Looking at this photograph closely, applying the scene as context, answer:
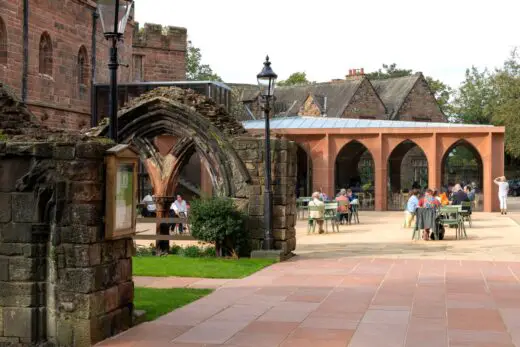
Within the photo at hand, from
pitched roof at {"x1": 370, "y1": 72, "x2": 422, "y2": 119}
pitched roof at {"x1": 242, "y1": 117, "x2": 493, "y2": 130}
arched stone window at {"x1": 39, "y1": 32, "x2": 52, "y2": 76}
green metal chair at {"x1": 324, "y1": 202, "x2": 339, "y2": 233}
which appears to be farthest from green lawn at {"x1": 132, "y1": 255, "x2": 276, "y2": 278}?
pitched roof at {"x1": 370, "y1": 72, "x2": 422, "y2": 119}

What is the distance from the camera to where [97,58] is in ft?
98.4

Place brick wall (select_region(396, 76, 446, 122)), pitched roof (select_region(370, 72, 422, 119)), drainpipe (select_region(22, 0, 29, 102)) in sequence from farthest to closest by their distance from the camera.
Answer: brick wall (select_region(396, 76, 446, 122)) < pitched roof (select_region(370, 72, 422, 119)) < drainpipe (select_region(22, 0, 29, 102))

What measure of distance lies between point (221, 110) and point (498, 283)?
6.79m

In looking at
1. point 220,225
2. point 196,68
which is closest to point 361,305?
point 220,225

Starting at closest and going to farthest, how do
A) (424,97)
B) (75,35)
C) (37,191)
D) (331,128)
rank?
(37,191)
(75,35)
(331,128)
(424,97)

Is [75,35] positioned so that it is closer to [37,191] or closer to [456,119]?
[37,191]

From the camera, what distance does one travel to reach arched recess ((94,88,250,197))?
14.8 metres

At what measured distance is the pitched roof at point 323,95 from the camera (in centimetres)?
5109

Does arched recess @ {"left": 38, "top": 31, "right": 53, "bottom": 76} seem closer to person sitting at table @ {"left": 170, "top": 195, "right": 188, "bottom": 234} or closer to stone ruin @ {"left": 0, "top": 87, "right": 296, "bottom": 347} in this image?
person sitting at table @ {"left": 170, "top": 195, "right": 188, "bottom": 234}

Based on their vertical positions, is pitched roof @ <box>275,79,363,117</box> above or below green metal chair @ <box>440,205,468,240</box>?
above

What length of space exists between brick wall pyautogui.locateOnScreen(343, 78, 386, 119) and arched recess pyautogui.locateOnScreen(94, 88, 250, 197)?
35.1 meters

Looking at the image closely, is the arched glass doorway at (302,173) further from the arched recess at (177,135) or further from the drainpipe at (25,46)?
the arched recess at (177,135)

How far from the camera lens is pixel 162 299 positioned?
30.8 ft

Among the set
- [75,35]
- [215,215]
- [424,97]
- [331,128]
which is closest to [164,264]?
[215,215]
